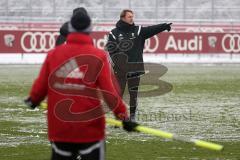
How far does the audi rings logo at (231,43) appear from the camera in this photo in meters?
34.0

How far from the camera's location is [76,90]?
19.8 ft

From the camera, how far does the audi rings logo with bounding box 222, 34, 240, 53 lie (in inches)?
1339

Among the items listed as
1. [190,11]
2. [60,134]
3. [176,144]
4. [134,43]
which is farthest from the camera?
[190,11]

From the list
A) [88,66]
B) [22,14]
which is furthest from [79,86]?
[22,14]

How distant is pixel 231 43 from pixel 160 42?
330cm

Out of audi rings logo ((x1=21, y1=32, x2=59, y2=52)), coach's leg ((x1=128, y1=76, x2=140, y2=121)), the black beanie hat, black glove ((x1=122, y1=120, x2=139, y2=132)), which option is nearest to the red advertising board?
audi rings logo ((x1=21, y1=32, x2=59, y2=52))

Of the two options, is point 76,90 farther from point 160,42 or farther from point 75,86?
point 160,42

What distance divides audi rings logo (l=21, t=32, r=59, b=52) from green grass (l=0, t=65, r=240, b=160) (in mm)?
7604

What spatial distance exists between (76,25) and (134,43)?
6.91 m

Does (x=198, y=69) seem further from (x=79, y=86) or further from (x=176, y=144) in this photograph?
(x=79, y=86)

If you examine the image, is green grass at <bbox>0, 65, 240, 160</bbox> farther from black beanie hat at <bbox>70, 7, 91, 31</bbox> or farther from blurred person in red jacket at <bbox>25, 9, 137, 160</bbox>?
black beanie hat at <bbox>70, 7, 91, 31</bbox>

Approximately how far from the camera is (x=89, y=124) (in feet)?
19.7

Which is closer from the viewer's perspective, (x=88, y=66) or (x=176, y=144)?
(x=88, y=66)

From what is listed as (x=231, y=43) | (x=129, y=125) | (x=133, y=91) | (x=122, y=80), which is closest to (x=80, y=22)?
(x=129, y=125)
